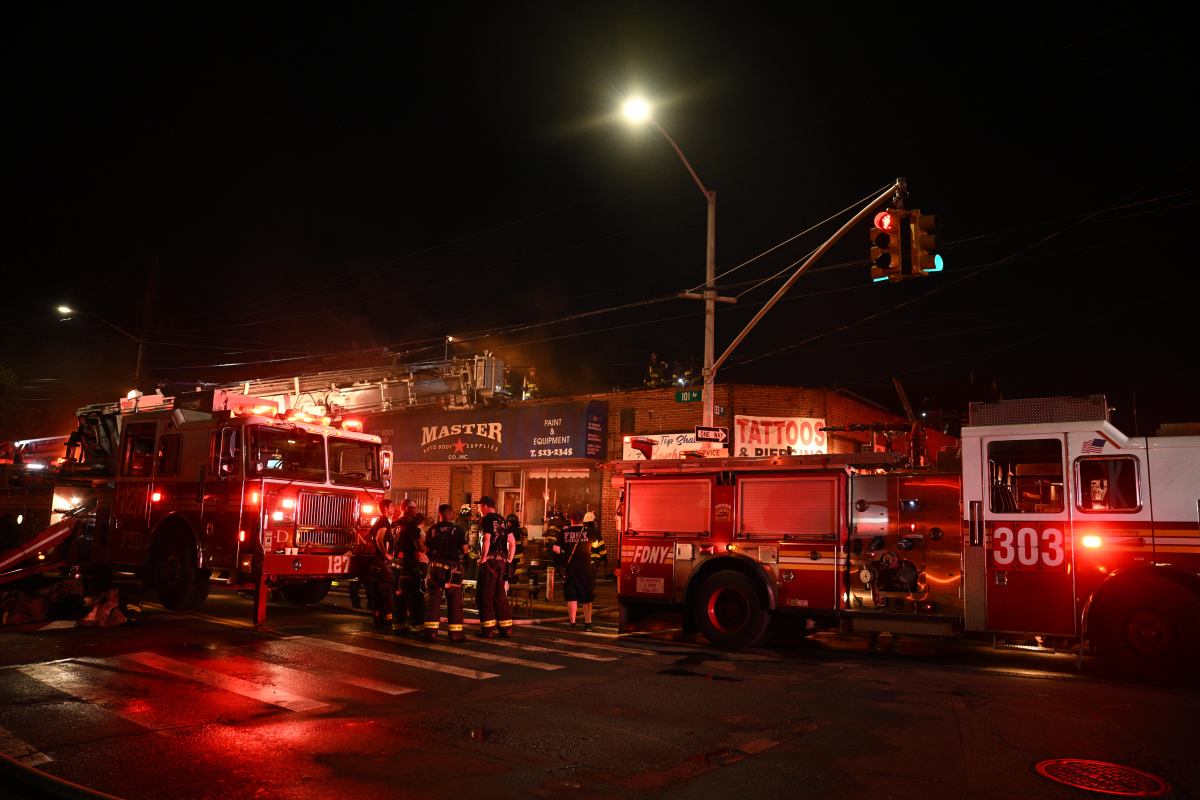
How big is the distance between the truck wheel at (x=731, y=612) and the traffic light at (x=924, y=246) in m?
4.65

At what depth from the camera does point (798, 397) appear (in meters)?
20.3

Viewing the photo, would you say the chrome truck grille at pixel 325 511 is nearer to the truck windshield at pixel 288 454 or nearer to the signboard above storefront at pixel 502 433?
the truck windshield at pixel 288 454

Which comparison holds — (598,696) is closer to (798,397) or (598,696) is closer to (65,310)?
(798,397)

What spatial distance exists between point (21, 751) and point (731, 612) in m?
7.78

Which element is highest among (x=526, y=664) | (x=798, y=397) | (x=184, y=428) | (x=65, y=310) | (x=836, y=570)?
(x=65, y=310)

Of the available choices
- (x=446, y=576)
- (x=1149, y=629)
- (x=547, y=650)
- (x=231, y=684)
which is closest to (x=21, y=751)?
(x=231, y=684)

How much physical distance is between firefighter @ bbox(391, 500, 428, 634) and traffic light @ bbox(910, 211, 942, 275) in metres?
7.48

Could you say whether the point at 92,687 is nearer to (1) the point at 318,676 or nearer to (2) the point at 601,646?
(1) the point at 318,676

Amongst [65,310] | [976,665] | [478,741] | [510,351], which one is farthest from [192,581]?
[510,351]

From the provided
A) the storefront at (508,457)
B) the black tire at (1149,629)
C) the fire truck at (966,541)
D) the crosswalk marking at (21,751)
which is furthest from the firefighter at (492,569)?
the storefront at (508,457)

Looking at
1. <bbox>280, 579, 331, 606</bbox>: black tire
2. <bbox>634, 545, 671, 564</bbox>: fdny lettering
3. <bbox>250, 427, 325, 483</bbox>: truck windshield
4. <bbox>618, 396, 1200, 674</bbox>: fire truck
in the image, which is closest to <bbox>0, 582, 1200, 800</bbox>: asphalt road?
<bbox>618, 396, 1200, 674</bbox>: fire truck

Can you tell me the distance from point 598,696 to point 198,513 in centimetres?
727

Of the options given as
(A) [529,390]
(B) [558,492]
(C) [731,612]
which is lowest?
(C) [731,612]

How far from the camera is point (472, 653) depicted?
32.3ft
